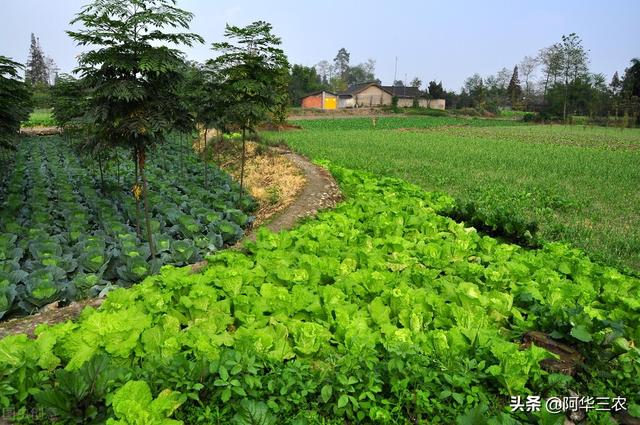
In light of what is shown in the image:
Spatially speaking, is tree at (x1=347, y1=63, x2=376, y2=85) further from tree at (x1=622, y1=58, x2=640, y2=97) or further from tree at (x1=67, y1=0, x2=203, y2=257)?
tree at (x1=67, y1=0, x2=203, y2=257)

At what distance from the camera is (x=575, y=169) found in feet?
54.4

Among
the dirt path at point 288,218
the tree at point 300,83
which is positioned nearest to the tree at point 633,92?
the tree at point 300,83

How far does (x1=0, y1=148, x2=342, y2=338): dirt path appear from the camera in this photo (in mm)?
4879

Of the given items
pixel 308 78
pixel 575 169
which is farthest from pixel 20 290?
pixel 308 78

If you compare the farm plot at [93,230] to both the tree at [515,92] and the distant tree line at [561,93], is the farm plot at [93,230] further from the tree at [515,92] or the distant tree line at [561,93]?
the tree at [515,92]

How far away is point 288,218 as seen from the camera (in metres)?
9.45

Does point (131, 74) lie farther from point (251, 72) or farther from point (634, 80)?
point (634, 80)

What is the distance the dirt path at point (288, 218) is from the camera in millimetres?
4879

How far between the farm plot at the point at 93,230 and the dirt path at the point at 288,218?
1.24 feet

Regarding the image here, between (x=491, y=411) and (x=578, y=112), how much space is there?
68418mm

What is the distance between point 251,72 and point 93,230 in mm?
4880

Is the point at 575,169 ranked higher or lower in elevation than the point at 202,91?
lower

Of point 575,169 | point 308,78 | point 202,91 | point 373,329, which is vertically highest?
point 308,78

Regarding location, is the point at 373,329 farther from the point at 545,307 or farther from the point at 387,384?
the point at 545,307
